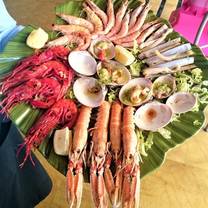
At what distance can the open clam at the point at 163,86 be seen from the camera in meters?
1.22

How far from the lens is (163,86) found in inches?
49.3

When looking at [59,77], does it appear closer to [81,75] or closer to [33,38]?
[81,75]

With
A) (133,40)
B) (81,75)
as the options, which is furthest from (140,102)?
(133,40)

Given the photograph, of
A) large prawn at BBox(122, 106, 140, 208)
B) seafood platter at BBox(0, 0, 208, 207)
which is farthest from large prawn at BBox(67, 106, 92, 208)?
large prawn at BBox(122, 106, 140, 208)

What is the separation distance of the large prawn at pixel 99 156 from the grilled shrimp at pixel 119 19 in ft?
1.53

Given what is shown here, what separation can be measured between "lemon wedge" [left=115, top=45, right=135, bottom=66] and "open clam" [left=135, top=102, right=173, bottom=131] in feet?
0.74

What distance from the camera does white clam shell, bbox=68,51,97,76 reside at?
4.23 feet

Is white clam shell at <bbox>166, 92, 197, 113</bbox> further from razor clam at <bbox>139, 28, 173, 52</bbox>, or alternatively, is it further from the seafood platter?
razor clam at <bbox>139, 28, 173, 52</bbox>

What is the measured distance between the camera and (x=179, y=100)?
47.9 inches

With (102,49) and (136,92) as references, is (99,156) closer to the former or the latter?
(136,92)

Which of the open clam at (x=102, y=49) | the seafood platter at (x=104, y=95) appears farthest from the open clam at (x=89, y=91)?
the open clam at (x=102, y=49)

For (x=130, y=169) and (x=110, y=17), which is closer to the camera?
(x=130, y=169)

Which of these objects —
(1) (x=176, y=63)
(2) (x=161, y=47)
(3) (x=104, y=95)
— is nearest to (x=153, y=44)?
(2) (x=161, y=47)

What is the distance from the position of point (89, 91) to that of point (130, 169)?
364mm
